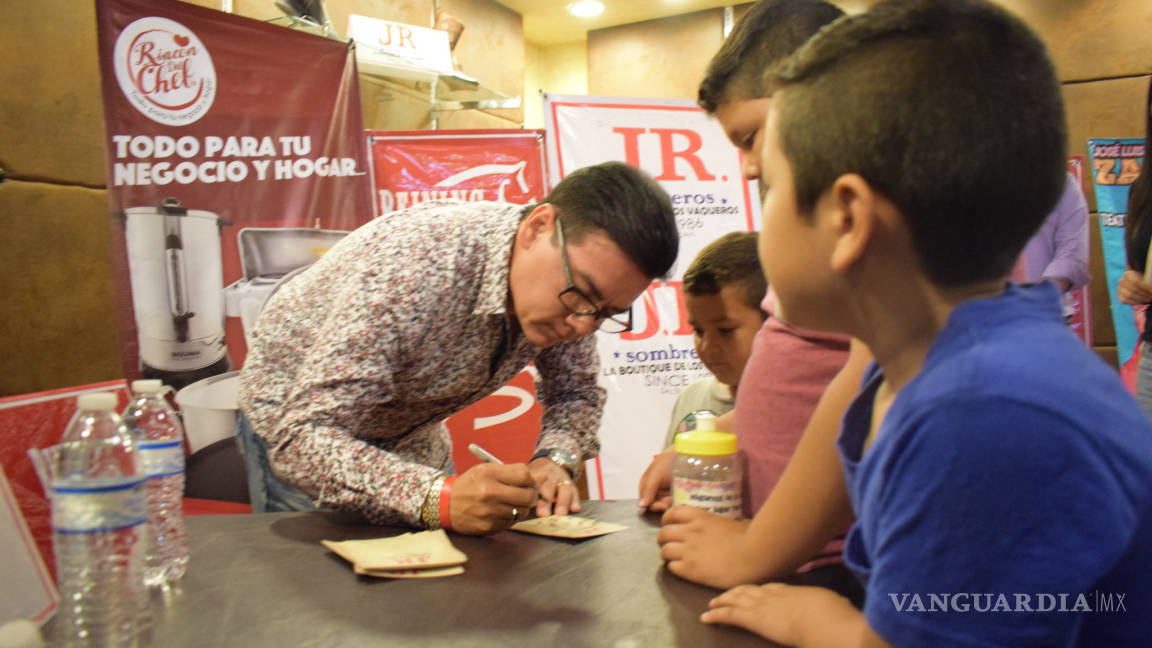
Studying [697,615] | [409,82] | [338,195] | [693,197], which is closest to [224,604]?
[697,615]

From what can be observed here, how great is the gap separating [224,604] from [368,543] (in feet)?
0.74

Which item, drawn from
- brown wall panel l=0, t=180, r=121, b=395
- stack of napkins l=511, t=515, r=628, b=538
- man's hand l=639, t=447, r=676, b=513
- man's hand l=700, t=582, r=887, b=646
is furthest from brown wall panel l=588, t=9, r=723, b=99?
man's hand l=700, t=582, r=887, b=646

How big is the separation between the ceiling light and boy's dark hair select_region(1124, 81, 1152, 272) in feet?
14.2

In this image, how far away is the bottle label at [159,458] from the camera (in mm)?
958

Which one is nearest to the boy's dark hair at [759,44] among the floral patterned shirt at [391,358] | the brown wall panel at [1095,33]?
the floral patterned shirt at [391,358]

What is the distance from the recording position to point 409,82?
4609mm

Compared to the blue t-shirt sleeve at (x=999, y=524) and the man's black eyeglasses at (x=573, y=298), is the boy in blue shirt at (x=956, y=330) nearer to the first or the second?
the blue t-shirt sleeve at (x=999, y=524)

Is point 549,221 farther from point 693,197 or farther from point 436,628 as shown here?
point 693,197

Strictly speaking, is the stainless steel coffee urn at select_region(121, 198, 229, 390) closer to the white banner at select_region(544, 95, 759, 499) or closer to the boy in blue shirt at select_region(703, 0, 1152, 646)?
the white banner at select_region(544, 95, 759, 499)

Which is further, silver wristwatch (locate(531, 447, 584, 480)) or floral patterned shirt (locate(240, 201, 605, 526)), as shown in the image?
silver wristwatch (locate(531, 447, 584, 480))

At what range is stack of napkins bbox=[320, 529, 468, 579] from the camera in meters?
0.95

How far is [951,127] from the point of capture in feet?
1.84

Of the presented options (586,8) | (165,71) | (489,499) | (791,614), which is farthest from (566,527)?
(586,8)

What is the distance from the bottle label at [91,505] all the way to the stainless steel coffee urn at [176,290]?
2.20 m
